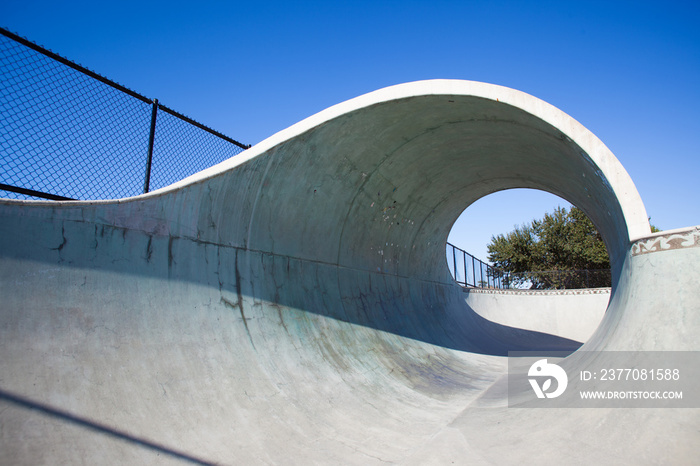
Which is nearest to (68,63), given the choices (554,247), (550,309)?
(550,309)

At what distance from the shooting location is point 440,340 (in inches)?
372

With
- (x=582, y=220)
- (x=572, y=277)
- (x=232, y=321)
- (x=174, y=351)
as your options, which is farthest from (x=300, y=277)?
(x=582, y=220)

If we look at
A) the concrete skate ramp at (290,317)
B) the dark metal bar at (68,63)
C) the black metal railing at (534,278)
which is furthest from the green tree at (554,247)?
the dark metal bar at (68,63)

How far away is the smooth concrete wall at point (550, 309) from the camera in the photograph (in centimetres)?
1794

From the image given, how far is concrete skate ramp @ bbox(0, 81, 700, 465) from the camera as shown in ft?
10.3

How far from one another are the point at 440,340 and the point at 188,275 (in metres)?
6.48

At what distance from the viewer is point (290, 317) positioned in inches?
216

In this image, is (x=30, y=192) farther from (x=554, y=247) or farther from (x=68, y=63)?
(x=554, y=247)

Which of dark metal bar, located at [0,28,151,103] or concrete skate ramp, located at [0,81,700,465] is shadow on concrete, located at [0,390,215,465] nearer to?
concrete skate ramp, located at [0,81,700,465]

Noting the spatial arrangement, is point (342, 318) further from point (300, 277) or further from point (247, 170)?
point (247, 170)

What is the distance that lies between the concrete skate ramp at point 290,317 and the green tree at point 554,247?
25.8 m

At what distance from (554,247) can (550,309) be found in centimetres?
Answer: 1719

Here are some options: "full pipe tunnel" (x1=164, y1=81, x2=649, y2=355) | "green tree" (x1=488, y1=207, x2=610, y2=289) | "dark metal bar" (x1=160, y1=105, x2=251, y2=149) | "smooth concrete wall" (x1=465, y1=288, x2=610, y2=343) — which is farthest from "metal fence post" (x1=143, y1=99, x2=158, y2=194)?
"green tree" (x1=488, y1=207, x2=610, y2=289)

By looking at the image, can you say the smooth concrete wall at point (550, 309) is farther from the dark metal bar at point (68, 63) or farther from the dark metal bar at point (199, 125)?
the dark metal bar at point (68, 63)
